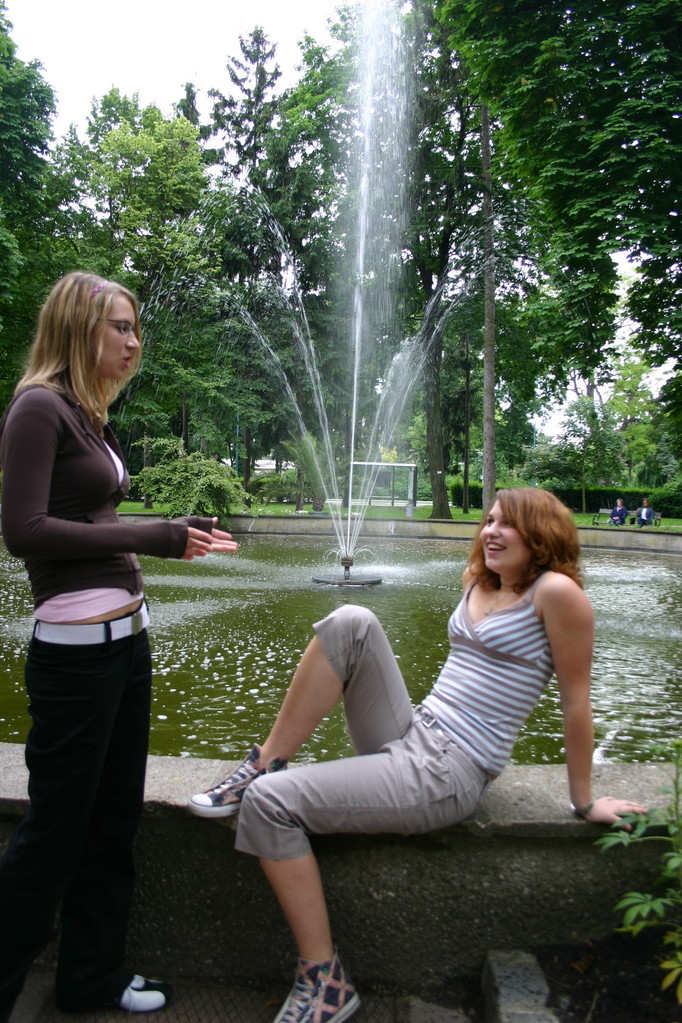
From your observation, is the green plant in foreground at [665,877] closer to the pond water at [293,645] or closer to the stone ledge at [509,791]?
the stone ledge at [509,791]

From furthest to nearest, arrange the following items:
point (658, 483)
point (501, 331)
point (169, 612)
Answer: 1. point (658, 483)
2. point (501, 331)
3. point (169, 612)

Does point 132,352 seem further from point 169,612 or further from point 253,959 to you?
point 169,612

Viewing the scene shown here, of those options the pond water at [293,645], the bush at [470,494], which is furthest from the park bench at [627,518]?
the pond water at [293,645]

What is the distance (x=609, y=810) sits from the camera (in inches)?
84.0

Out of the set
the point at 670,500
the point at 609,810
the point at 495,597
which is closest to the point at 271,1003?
the point at 609,810

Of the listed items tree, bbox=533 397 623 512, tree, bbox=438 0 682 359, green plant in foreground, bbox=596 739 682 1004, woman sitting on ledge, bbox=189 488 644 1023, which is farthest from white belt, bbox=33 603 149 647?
tree, bbox=533 397 623 512

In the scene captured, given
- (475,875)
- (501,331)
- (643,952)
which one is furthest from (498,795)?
(501,331)

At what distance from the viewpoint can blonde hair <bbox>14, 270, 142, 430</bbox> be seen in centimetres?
208

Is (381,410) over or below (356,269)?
below

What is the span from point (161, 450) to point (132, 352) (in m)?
20.5

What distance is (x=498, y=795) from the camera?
7.66ft

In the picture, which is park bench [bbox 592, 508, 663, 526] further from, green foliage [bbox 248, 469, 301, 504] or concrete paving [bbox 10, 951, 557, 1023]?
concrete paving [bbox 10, 951, 557, 1023]

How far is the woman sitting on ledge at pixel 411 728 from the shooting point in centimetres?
203

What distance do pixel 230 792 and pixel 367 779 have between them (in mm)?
383
